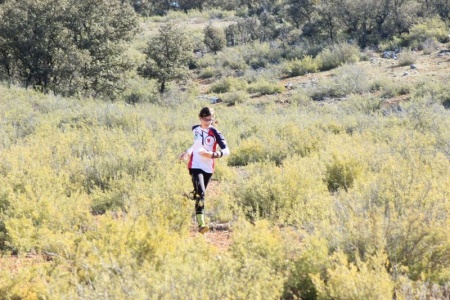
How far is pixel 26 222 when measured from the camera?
4605 millimetres

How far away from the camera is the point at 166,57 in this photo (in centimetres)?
2100

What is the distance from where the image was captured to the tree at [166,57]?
20.8m

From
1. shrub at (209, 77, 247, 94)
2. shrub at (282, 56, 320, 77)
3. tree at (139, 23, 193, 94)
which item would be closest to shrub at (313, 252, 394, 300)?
tree at (139, 23, 193, 94)

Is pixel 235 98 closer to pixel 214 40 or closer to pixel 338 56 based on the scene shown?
pixel 338 56

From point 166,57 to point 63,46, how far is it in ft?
15.1

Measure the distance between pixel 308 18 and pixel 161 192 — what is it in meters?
28.8

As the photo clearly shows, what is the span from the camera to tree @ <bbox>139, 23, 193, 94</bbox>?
20797mm

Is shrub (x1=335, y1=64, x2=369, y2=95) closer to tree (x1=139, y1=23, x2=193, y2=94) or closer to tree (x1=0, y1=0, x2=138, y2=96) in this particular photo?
tree (x1=139, y1=23, x2=193, y2=94)

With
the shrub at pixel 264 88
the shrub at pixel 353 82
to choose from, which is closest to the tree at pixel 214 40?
the shrub at pixel 264 88

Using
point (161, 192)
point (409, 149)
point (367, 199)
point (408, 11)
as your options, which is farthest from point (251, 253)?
point (408, 11)

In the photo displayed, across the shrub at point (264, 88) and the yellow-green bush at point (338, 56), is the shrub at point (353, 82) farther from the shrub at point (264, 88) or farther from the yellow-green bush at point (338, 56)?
the yellow-green bush at point (338, 56)

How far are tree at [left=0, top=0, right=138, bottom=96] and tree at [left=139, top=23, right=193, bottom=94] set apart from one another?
1.48 meters

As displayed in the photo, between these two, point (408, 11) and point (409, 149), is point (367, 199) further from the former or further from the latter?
point (408, 11)

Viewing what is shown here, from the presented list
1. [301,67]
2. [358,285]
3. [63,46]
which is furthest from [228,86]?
[358,285]
